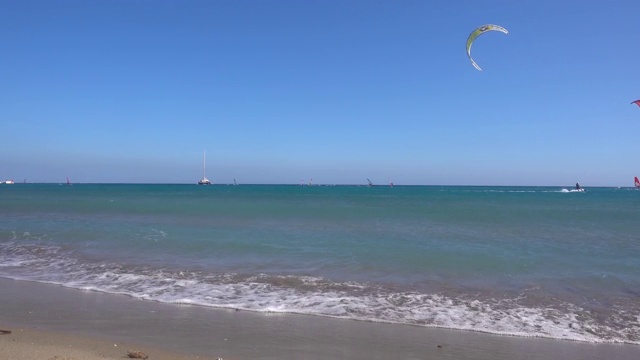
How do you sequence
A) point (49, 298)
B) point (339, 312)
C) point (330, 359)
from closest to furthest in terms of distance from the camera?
point (330, 359), point (339, 312), point (49, 298)

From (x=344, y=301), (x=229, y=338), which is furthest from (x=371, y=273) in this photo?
(x=229, y=338)

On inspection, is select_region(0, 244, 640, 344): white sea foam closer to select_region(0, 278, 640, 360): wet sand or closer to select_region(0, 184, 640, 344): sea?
select_region(0, 184, 640, 344): sea

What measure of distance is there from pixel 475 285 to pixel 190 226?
600 inches

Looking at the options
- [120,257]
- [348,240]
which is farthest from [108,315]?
[348,240]

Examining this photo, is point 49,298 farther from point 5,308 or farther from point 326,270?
point 326,270

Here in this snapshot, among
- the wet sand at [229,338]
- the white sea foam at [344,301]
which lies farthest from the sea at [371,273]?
the wet sand at [229,338]

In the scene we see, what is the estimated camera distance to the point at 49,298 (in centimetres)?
812

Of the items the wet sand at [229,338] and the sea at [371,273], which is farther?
the sea at [371,273]

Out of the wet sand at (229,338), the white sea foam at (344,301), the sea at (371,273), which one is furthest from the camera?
the sea at (371,273)

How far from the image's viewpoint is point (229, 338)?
20.0 feet

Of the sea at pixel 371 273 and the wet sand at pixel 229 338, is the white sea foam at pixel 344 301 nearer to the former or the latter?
the sea at pixel 371 273

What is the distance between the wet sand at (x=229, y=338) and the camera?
5543mm

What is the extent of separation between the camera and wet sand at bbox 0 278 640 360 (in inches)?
218

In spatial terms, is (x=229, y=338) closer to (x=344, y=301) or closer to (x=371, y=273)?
(x=344, y=301)
